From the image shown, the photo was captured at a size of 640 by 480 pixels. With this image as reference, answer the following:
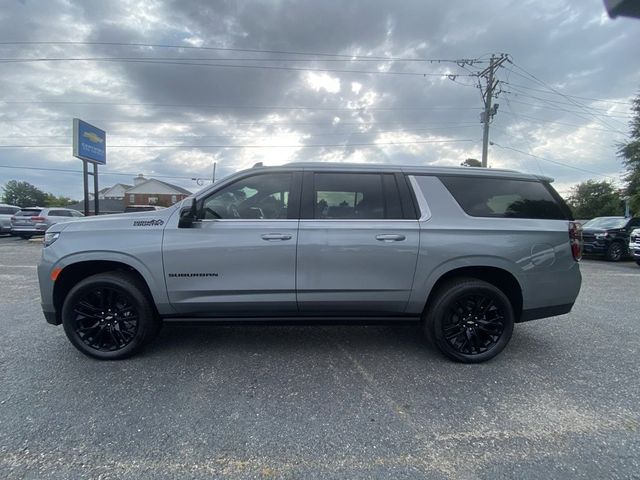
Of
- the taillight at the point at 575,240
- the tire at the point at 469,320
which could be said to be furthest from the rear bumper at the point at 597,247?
the tire at the point at 469,320

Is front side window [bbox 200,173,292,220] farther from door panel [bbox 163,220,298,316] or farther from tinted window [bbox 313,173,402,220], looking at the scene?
tinted window [bbox 313,173,402,220]

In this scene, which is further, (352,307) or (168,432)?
(352,307)

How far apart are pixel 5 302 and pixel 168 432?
196 inches

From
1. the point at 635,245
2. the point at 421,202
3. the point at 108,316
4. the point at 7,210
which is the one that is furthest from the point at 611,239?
the point at 7,210

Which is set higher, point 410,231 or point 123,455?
point 410,231

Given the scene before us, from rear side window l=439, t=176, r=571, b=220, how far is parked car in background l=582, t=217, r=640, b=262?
11.2 metres

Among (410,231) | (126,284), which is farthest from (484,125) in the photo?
(126,284)

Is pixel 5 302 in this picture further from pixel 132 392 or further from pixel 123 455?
pixel 123 455

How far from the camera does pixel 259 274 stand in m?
3.16

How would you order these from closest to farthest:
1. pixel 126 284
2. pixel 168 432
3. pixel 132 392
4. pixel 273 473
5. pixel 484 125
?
pixel 273 473, pixel 168 432, pixel 132 392, pixel 126 284, pixel 484 125

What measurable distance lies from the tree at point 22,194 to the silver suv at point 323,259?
96.3 meters

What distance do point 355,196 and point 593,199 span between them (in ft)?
222

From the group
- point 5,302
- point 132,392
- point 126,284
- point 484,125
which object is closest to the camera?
point 132,392

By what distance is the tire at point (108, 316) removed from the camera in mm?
3158
